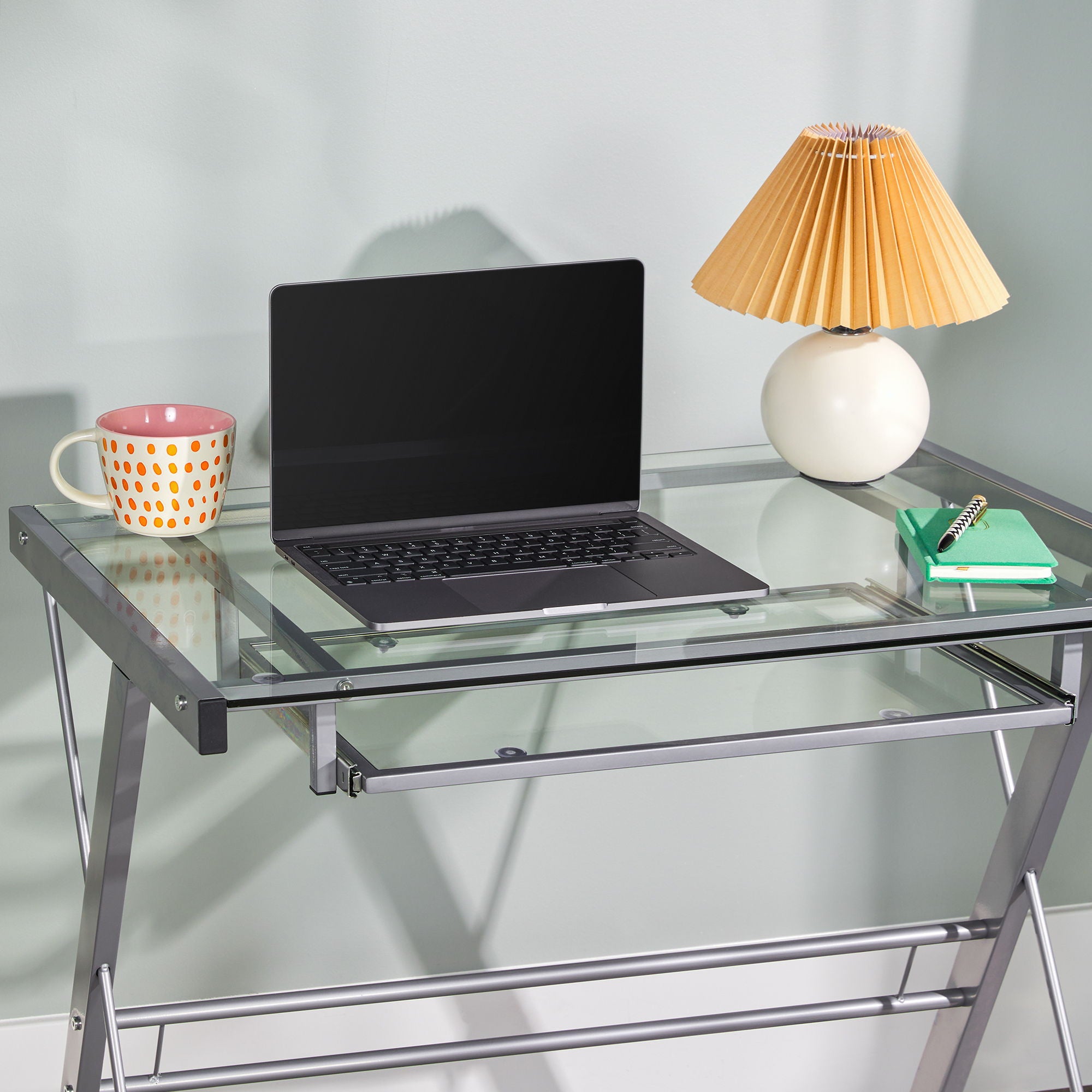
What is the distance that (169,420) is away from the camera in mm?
1297

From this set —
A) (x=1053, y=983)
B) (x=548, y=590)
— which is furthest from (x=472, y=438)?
(x=1053, y=983)

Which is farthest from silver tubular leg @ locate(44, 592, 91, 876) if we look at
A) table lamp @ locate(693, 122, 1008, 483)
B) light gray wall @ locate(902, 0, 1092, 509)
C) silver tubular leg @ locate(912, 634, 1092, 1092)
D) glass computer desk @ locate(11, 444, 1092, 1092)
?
light gray wall @ locate(902, 0, 1092, 509)

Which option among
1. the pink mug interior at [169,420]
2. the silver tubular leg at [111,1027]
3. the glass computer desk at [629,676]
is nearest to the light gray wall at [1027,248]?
the glass computer desk at [629,676]

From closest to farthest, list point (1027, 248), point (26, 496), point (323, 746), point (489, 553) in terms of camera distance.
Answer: point (323, 746) < point (489, 553) < point (26, 496) < point (1027, 248)

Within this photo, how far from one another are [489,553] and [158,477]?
0.86 ft

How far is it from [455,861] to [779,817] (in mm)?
371

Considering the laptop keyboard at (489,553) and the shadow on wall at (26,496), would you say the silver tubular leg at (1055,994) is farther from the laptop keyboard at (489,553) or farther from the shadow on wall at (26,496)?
the shadow on wall at (26,496)

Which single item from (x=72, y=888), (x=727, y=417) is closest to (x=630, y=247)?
(x=727, y=417)

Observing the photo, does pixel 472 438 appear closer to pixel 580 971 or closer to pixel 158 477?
pixel 158 477

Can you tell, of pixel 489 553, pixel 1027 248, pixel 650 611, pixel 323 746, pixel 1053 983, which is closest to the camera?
pixel 323 746

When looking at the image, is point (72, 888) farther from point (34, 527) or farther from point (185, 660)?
point (185, 660)

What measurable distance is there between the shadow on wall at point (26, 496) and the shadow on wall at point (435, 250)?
185mm

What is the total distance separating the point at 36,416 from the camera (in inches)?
56.2

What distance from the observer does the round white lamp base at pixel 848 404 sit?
134 cm
